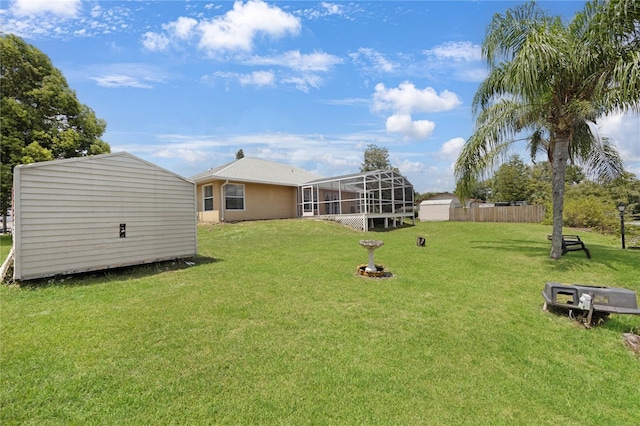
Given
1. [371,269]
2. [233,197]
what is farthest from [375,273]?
[233,197]

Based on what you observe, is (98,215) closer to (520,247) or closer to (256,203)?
(256,203)

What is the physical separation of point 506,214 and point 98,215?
25.8 meters

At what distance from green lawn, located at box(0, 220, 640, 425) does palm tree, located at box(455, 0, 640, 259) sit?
4520 millimetres

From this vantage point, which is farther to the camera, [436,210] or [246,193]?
[436,210]

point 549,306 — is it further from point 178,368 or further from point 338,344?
point 178,368

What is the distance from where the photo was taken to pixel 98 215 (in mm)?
6863

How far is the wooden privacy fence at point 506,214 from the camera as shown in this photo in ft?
73.8

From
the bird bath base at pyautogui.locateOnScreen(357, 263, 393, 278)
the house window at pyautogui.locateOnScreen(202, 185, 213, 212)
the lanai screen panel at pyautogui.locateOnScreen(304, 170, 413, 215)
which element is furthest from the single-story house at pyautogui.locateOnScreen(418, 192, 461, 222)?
the bird bath base at pyautogui.locateOnScreen(357, 263, 393, 278)

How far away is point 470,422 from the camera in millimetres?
2469

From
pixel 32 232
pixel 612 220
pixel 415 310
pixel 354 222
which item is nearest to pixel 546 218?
pixel 612 220

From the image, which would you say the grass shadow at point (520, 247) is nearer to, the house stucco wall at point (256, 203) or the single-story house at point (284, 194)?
the single-story house at point (284, 194)

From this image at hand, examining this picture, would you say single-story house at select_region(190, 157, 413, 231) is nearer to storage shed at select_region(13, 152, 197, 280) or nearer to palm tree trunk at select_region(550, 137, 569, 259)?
storage shed at select_region(13, 152, 197, 280)

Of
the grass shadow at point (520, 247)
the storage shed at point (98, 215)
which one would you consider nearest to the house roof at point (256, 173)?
the storage shed at point (98, 215)

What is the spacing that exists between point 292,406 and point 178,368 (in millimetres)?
1340
